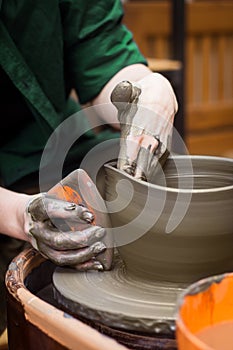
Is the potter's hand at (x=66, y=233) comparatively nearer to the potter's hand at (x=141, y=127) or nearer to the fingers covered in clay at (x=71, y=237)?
the fingers covered in clay at (x=71, y=237)

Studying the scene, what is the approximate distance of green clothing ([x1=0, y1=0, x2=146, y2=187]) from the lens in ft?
4.77

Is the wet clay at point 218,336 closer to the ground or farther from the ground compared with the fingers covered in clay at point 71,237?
farther from the ground

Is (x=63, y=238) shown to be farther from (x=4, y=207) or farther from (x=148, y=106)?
(x=148, y=106)

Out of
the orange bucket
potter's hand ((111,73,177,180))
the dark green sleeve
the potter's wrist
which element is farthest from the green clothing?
the orange bucket

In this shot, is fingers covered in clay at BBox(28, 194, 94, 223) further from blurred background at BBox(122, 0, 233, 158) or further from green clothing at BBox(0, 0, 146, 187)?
blurred background at BBox(122, 0, 233, 158)

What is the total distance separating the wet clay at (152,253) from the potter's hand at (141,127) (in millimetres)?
64

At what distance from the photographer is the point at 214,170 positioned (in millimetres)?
1123

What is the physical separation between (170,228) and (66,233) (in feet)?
0.58

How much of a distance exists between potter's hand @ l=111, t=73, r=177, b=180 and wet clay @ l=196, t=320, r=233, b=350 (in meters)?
0.37

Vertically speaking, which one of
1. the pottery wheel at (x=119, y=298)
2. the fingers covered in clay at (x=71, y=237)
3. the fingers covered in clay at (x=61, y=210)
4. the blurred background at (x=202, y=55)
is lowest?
the blurred background at (x=202, y=55)

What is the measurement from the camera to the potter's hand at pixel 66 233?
1001 mm

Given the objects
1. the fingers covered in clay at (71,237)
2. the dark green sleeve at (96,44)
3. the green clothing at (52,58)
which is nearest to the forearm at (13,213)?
the fingers covered in clay at (71,237)

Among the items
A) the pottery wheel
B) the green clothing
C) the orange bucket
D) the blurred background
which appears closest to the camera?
the orange bucket

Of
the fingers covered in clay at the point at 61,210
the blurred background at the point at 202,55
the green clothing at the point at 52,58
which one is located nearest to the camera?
the fingers covered in clay at the point at 61,210
